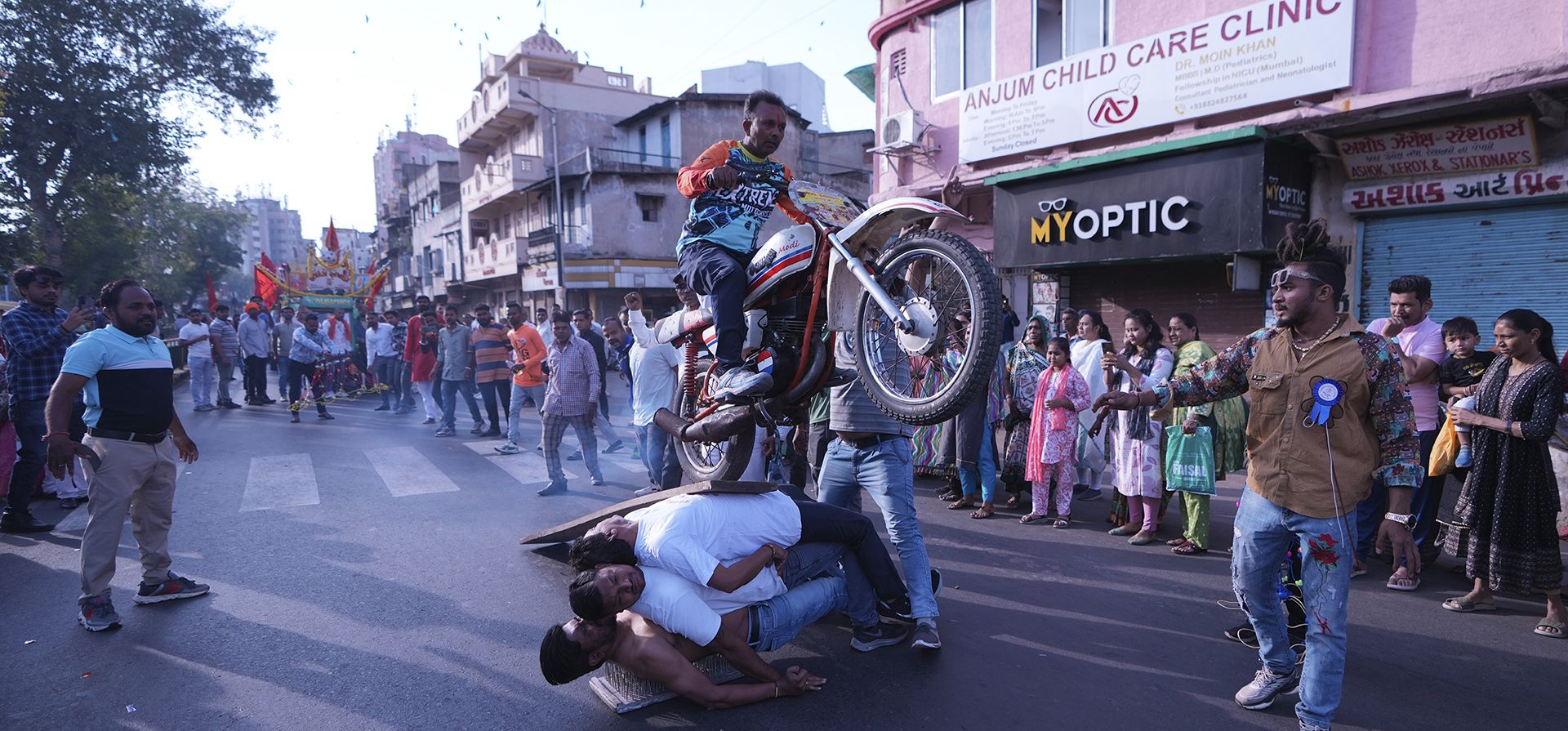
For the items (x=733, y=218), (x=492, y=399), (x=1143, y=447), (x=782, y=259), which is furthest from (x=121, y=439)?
(x=1143, y=447)

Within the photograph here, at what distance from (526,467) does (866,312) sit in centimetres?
648

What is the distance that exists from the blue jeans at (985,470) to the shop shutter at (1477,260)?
5.77 m

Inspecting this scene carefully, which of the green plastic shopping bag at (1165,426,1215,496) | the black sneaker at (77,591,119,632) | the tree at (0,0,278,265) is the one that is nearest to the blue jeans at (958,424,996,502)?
the green plastic shopping bag at (1165,426,1215,496)

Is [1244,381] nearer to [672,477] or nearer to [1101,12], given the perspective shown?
[672,477]

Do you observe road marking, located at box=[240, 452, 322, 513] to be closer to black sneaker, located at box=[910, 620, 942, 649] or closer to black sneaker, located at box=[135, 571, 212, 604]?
black sneaker, located at box=[135, 571, 212, 604]

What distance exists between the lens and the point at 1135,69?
1094cm

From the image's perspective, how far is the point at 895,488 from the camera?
4.17 metres

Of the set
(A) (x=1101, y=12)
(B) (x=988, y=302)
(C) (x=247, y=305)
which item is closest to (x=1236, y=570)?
(B) (x=988, y=302)

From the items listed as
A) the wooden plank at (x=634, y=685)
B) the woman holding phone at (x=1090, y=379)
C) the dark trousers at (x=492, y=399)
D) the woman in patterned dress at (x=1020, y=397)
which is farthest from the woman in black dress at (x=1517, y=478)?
the dark trousers at (x=492, y=399)

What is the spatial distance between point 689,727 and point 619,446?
766 cm

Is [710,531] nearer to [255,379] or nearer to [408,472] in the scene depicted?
[408,472]

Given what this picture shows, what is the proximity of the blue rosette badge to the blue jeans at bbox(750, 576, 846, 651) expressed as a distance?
2.30 meters

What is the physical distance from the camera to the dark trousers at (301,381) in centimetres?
1354

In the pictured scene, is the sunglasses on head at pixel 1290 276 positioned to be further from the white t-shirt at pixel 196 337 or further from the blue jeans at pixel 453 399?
the white t-shirt at pixel 196 337
